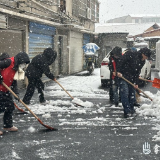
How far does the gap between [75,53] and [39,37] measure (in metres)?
7.28

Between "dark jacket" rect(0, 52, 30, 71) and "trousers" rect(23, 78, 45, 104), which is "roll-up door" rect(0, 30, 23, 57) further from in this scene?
"dark jacket" rect(0, 52, 30, 71)

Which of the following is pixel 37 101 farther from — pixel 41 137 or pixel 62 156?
pixel 62 156

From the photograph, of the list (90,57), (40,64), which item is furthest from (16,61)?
(90,57)

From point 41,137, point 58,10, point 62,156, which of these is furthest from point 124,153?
point 58,10

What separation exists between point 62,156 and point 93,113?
314 centimetres

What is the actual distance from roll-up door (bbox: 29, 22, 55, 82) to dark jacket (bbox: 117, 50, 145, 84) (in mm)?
6759

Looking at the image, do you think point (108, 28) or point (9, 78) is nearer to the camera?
point (9, 78)

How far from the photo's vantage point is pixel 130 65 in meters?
7.10

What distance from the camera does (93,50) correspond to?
20141 mm

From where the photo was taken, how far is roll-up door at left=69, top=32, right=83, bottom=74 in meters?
20.2

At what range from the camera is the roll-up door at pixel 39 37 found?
1325 cm

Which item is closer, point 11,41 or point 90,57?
point 11,41

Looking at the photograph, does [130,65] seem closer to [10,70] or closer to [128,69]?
[128,69]

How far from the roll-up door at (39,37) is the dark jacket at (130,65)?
676 cm
